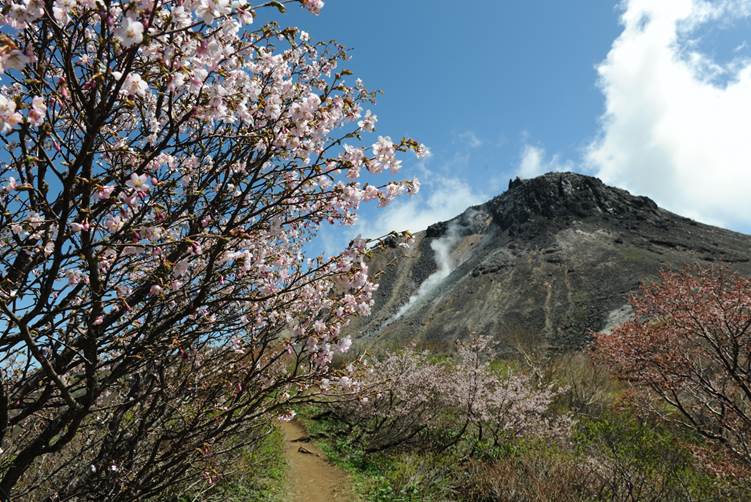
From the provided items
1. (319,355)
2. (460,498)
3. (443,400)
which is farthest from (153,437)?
(443,400)

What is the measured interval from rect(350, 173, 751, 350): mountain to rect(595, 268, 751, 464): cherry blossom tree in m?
21.9

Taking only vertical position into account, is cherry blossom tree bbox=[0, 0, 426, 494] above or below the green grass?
above

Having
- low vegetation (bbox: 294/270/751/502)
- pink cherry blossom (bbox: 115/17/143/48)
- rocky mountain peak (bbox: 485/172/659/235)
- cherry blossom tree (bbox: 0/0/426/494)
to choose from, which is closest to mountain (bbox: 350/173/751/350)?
rocky mountain peak (bbox: 485/172/659/235)

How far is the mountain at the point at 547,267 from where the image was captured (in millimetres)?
44219

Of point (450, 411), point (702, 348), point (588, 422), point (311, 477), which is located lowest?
point (588, 422)

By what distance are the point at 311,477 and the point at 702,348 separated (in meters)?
9.04

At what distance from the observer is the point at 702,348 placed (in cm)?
791

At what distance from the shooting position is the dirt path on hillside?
9461 millimetres

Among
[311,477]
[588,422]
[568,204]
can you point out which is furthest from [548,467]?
[568,204]

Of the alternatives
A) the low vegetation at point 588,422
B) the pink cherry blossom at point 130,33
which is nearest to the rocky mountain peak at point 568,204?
the low vegetation at point 588,422

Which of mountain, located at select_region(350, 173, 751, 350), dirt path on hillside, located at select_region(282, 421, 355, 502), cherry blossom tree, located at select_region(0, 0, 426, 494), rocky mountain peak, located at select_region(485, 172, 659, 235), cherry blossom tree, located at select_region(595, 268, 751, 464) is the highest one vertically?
rocky mountain peak, located at select_region(485, 172, 659, 235)

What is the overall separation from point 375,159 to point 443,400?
12305 mm

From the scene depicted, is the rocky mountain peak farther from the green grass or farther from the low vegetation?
the green grass

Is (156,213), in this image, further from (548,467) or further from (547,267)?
(547,267)
